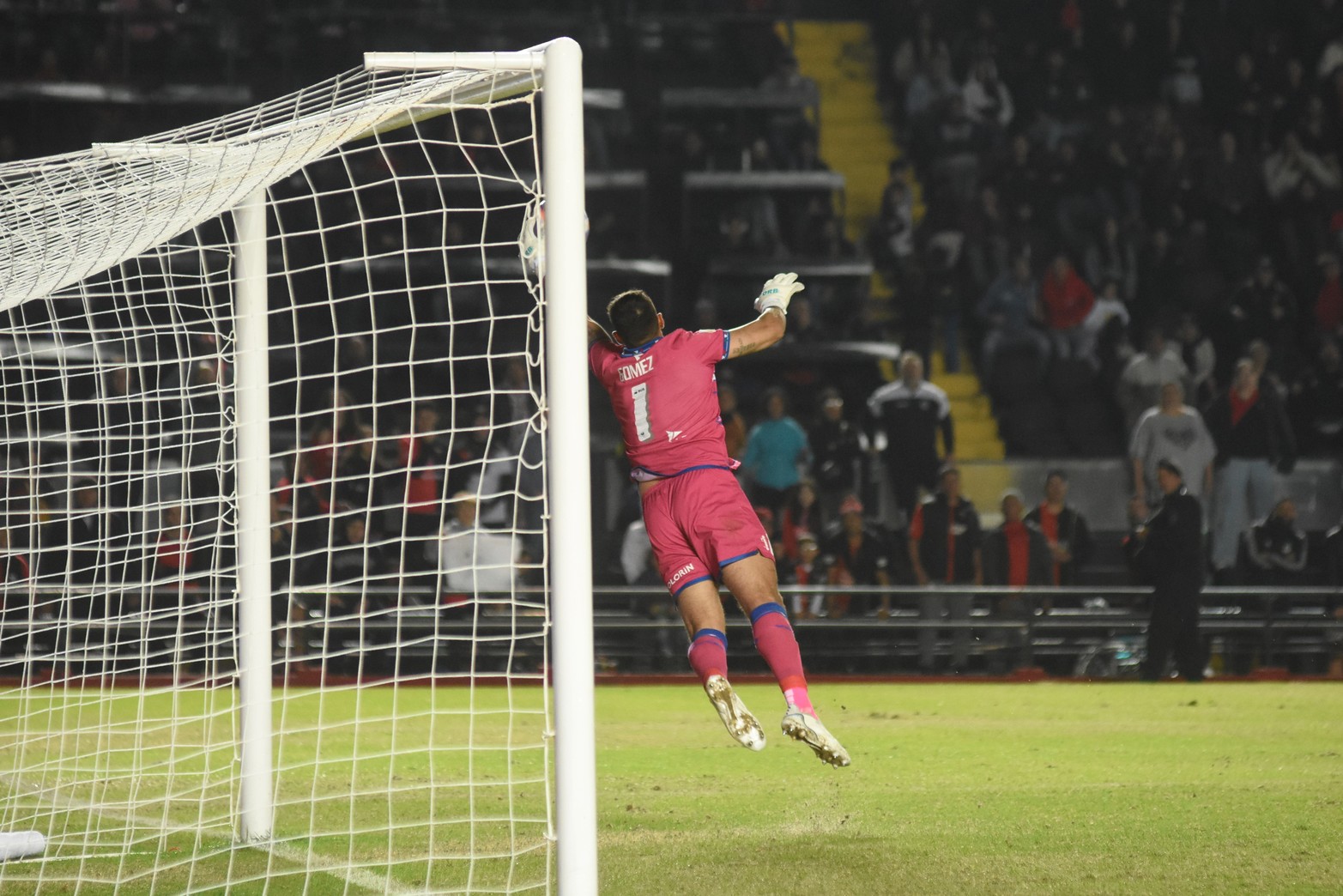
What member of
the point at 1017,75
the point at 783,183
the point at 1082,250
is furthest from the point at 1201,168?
the point at 783,183

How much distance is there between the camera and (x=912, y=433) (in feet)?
43.2

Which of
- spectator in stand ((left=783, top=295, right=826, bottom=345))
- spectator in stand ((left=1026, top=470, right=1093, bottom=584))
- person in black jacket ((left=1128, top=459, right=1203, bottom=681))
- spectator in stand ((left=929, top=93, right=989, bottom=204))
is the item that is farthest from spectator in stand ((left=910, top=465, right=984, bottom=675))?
spectator in stand ((left=929, top=93, right=989, bottom=204))

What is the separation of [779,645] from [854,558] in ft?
22.6

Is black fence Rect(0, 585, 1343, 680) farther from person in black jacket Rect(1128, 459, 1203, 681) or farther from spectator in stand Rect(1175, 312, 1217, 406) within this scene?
spectator in stand Rect(1175, 312, 1217, 406)

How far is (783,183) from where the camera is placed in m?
16.2

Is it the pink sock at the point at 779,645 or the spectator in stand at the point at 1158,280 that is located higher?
the spectator in stand at the point at 1158,280

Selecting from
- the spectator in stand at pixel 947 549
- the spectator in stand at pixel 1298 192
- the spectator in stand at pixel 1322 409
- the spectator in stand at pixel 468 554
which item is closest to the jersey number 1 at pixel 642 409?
the spectator in stand at pixel 468 554

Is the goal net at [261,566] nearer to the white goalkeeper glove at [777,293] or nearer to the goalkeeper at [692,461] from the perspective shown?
the goalkeeper at [692,461]

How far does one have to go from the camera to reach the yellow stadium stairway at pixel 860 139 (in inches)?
645

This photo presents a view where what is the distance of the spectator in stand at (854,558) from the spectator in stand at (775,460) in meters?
0.71

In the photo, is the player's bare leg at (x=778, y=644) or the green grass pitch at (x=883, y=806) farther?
the player's bare leg at (x=778, y=644)

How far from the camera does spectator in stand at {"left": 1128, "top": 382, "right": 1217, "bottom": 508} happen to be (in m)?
12.9

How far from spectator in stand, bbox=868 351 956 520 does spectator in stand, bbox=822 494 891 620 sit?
3.40 feet

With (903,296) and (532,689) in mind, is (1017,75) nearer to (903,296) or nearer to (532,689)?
(903,296)
